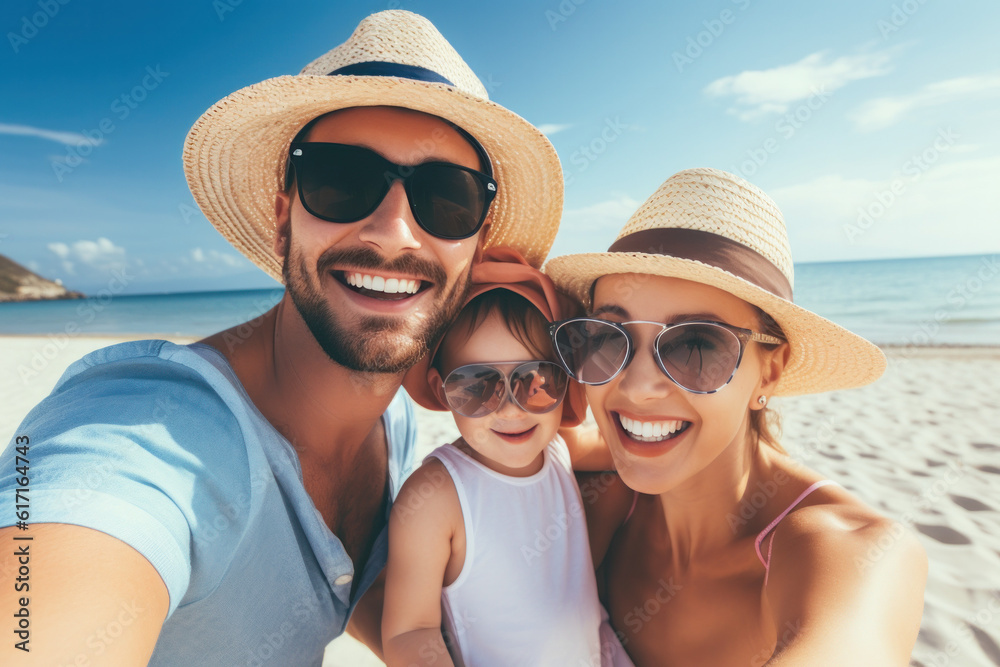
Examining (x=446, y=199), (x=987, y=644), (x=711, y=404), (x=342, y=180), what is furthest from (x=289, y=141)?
(x=987, y=644)

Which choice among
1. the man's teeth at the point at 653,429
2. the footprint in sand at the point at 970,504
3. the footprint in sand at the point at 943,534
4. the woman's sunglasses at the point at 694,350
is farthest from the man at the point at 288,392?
the footprint in sand at the point at 970,504

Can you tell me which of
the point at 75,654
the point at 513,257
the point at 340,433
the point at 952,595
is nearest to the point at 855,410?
the point at 952,595

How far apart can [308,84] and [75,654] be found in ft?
5.83

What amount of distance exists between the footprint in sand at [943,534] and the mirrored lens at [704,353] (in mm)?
3126

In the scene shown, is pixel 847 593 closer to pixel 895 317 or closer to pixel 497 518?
pixel 497 518

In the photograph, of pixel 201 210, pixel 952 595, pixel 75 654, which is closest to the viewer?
pixel 75 654

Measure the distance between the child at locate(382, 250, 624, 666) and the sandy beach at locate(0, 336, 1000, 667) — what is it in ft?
3.95

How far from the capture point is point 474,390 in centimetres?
228

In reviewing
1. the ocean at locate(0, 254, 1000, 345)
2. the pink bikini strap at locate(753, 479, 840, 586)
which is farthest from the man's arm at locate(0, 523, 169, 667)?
the ocean at locate(0, 254, 1000, 345)

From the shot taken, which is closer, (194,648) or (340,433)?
(194,648)

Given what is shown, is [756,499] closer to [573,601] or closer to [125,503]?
[573,601]

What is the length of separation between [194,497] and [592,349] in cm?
143

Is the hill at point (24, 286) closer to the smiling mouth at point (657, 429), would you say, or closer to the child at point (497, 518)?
the child at point (497, 518)

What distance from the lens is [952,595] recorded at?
3096 mm
